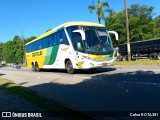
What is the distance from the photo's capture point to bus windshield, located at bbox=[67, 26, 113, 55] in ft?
65.2

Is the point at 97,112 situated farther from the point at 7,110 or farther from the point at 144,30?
the point at 144,30

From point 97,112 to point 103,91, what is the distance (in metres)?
3.77

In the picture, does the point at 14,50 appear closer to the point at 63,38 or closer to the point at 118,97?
the point at 63,38

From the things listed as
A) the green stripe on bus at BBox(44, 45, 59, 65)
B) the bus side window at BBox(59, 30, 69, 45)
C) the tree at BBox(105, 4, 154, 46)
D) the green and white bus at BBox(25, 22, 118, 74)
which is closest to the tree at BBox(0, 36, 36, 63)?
the tree at BBox(105, 4, 154, 46)

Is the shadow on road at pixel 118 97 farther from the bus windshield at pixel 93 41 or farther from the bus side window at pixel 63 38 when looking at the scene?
the bus side window at pixel 63 38

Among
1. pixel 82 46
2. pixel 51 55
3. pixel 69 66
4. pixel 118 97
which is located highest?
pixel 82 46

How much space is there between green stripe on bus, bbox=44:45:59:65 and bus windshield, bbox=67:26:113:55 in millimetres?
3704

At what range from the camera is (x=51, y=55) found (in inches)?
1013

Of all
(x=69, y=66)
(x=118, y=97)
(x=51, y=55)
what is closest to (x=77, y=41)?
(x=69, y=66)

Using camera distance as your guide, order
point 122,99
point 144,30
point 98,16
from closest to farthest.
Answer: point 122,99
point 98,16
point 144,30

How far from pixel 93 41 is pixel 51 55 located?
21.5ft

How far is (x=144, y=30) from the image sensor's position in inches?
2625

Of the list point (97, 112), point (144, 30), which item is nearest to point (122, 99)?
point (97, 112)

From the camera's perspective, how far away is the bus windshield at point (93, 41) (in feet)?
65.2
